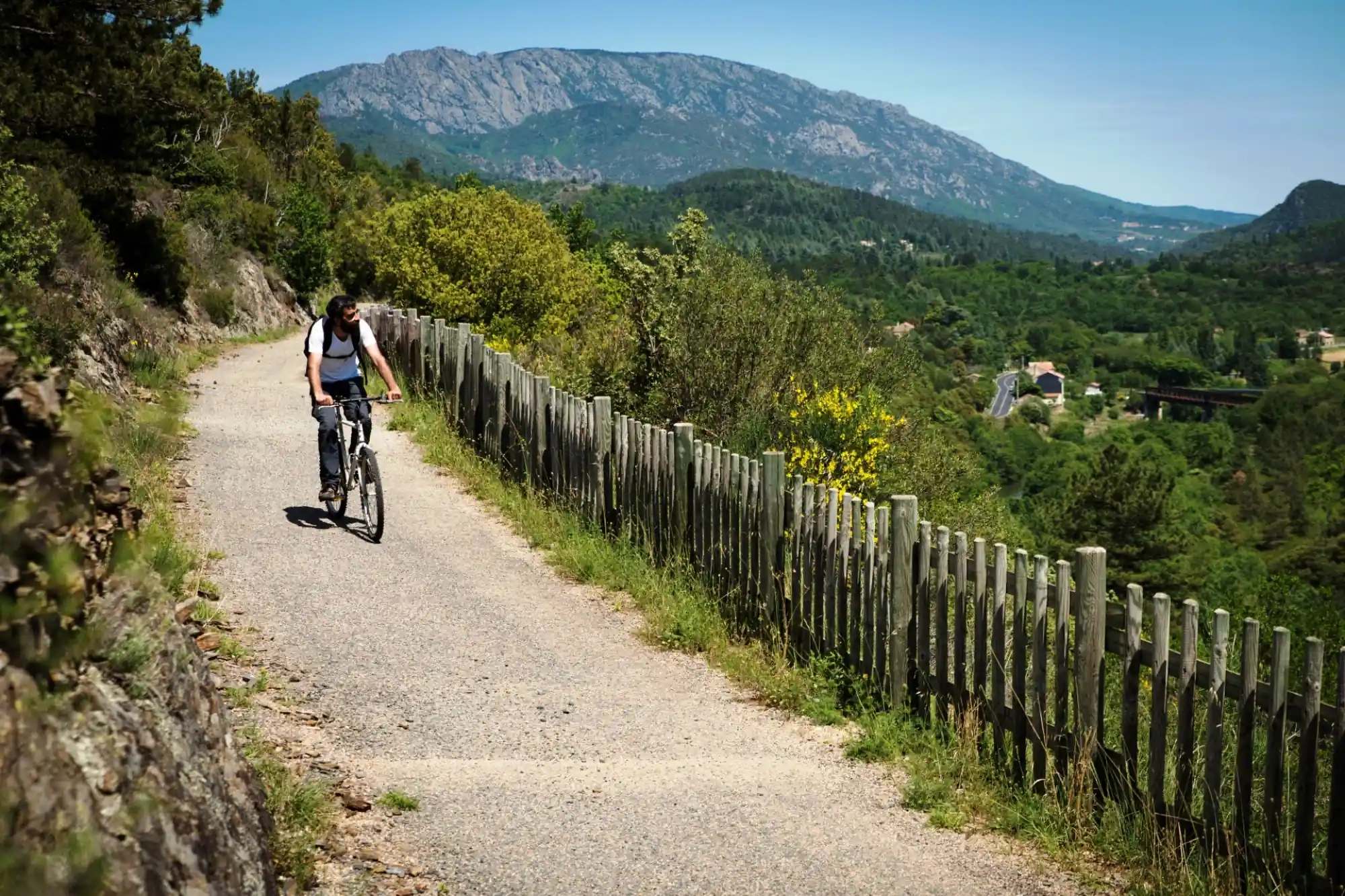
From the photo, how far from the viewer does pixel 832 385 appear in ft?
57.7

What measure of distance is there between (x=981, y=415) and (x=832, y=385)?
410 feet

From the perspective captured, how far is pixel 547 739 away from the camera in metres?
6.33

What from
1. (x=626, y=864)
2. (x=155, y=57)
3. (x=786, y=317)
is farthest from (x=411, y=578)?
(x=155, y=57)

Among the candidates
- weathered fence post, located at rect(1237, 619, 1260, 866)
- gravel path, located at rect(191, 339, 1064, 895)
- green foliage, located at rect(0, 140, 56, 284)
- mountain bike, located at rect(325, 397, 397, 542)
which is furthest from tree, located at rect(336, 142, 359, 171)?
weathered fence post, located at rect(1237, 619, 1260, 866)

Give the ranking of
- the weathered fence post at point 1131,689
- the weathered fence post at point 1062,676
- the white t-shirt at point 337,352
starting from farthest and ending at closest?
the white t-shirt at point 337,352
the weathered fence post at point 1062,676
the weathered fence post at point 1131,689

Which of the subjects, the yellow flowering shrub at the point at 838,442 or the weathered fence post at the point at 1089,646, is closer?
the weathered fence post at the point at 1089,646

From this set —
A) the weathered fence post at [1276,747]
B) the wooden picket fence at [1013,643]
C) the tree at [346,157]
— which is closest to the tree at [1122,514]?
the tree at [346,157]

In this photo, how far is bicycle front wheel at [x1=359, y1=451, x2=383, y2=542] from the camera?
31.9 ft

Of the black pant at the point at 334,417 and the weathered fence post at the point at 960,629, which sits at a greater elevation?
the black pant at the point at 334,417

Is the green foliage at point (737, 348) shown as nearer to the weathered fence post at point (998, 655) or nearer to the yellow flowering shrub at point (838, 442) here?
the yellow flowering shrub at point (838, 442)

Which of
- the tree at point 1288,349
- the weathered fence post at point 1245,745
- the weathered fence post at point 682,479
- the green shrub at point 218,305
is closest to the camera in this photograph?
the weathered fence post at point 1245,745

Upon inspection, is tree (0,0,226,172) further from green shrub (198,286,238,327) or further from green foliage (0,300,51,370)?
green foliage (0,300,51,370)

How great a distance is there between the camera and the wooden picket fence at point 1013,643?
4730 millimetres

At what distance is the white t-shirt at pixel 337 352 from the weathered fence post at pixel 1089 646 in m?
6.05
